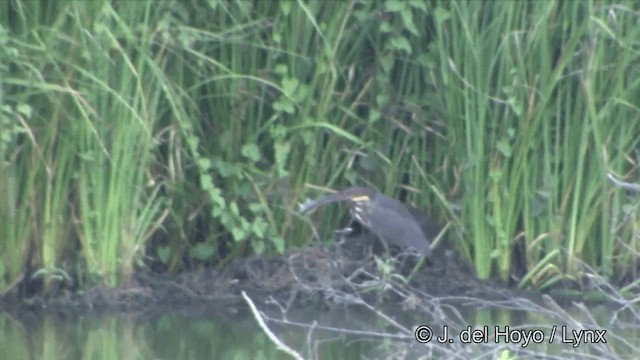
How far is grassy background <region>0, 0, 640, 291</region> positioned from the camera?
17.1 feet

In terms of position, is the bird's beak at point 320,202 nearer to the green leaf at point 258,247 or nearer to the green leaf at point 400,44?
the green leaf at point 258,247

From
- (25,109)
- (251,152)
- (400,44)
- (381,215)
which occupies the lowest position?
(381,215)

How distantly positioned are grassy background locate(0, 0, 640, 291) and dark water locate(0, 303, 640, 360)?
0.23 metres

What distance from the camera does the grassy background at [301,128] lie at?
520 cm

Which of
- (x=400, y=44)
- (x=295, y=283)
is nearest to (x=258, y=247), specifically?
(x=295, y=283)

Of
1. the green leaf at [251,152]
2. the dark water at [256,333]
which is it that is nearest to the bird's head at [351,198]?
the green leaf at [251,152]

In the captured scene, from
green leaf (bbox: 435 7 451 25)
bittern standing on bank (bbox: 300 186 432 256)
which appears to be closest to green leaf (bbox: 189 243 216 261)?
bittern standing on bank (bbox: 300 186 432 256)

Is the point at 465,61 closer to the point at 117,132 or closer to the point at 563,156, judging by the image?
the point at 563,156

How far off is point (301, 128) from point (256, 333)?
816 mm

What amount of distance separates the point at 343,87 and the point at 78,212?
1.07 m

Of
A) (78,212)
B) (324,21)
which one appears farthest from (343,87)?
(78,212)

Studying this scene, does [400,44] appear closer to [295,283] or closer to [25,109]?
[295,283]

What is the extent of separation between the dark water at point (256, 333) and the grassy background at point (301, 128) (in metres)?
0.23

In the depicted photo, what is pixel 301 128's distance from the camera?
5.47 m
